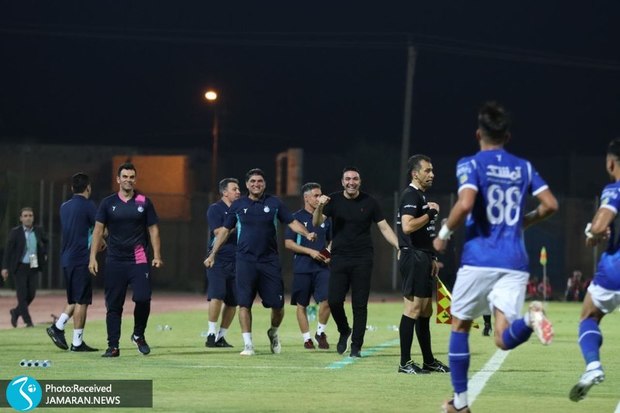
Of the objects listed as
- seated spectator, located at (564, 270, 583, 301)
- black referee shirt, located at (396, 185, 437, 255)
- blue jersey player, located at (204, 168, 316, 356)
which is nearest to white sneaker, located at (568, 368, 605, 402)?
black referee shirt, located at (396, 185, 437, 255)

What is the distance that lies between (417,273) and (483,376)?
1.29 meters

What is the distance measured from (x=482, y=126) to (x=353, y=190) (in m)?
6.65

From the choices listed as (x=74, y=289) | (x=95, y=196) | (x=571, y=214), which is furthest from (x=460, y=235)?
(x=74, y=289)

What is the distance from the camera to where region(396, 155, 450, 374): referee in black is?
46.1 feet

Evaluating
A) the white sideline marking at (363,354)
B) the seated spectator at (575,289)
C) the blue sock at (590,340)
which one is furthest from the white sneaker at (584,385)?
the seated spectator at (575,289)

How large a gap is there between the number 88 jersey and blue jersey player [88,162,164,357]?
23.1 feet

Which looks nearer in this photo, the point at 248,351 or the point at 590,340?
the point at 590,340

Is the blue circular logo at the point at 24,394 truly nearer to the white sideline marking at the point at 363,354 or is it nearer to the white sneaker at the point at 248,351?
the white sideline marking at the point at 363,354

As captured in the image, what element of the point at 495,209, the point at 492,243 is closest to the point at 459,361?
the point at 492,243

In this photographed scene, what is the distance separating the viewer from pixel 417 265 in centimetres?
1441

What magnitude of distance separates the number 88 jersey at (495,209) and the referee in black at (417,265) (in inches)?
151

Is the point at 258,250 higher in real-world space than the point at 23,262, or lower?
higher

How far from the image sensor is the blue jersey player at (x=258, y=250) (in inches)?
664

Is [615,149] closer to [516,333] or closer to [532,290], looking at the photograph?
[516,333]
